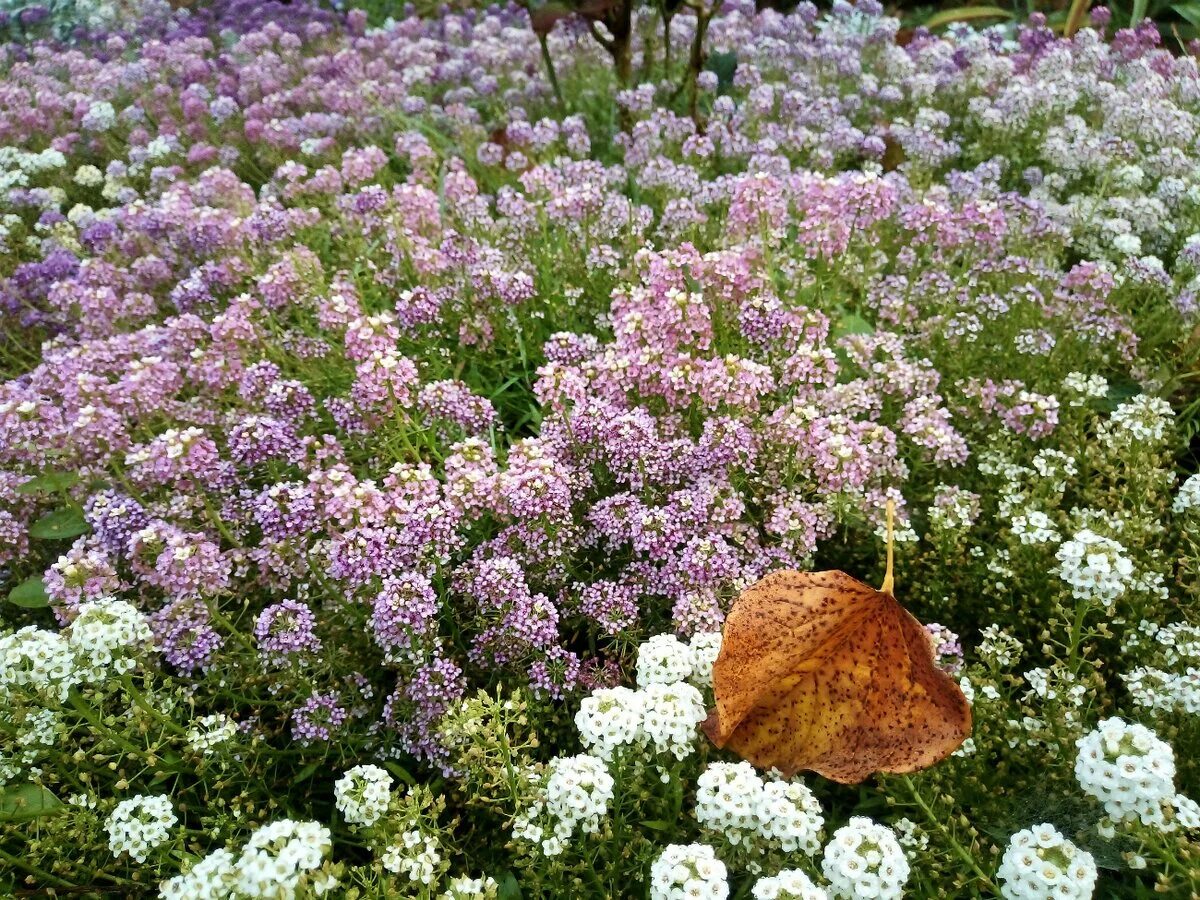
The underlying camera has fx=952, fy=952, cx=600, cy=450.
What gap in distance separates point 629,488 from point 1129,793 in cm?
172

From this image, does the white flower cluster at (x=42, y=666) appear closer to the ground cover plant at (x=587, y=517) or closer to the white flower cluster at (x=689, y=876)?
the ground cover plant at (x=587, y=517)

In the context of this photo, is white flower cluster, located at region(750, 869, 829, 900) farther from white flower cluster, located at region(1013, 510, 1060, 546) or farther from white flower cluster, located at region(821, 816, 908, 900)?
white flower cluster, located at region(1013, 510, 1060, 546)

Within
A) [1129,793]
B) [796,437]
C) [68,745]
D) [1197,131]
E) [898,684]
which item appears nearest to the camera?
[1129,793]

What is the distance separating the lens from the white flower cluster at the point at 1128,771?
1.96 metres

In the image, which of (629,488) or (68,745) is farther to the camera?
Result: (629,488)

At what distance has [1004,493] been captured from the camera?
10.8ft

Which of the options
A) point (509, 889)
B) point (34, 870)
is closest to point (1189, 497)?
point (509, 889)

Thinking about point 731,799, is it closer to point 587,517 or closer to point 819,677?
point 819,677

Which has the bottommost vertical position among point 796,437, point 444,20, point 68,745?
point 68,745

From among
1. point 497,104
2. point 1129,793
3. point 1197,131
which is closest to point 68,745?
point 1129,793

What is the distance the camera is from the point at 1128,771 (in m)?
1.97

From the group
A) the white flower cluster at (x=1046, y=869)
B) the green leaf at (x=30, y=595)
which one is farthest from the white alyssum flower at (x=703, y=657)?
the green leaf at (x=30, y=595)

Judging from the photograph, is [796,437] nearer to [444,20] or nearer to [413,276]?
[413,276]

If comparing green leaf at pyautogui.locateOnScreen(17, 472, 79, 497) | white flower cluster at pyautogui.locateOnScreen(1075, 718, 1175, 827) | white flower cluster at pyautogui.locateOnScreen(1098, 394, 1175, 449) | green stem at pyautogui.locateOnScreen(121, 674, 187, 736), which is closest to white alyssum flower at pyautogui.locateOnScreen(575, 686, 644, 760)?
white flower cluster at pyautogui.locateOnScreen(1075, 718, 1175, 827)
